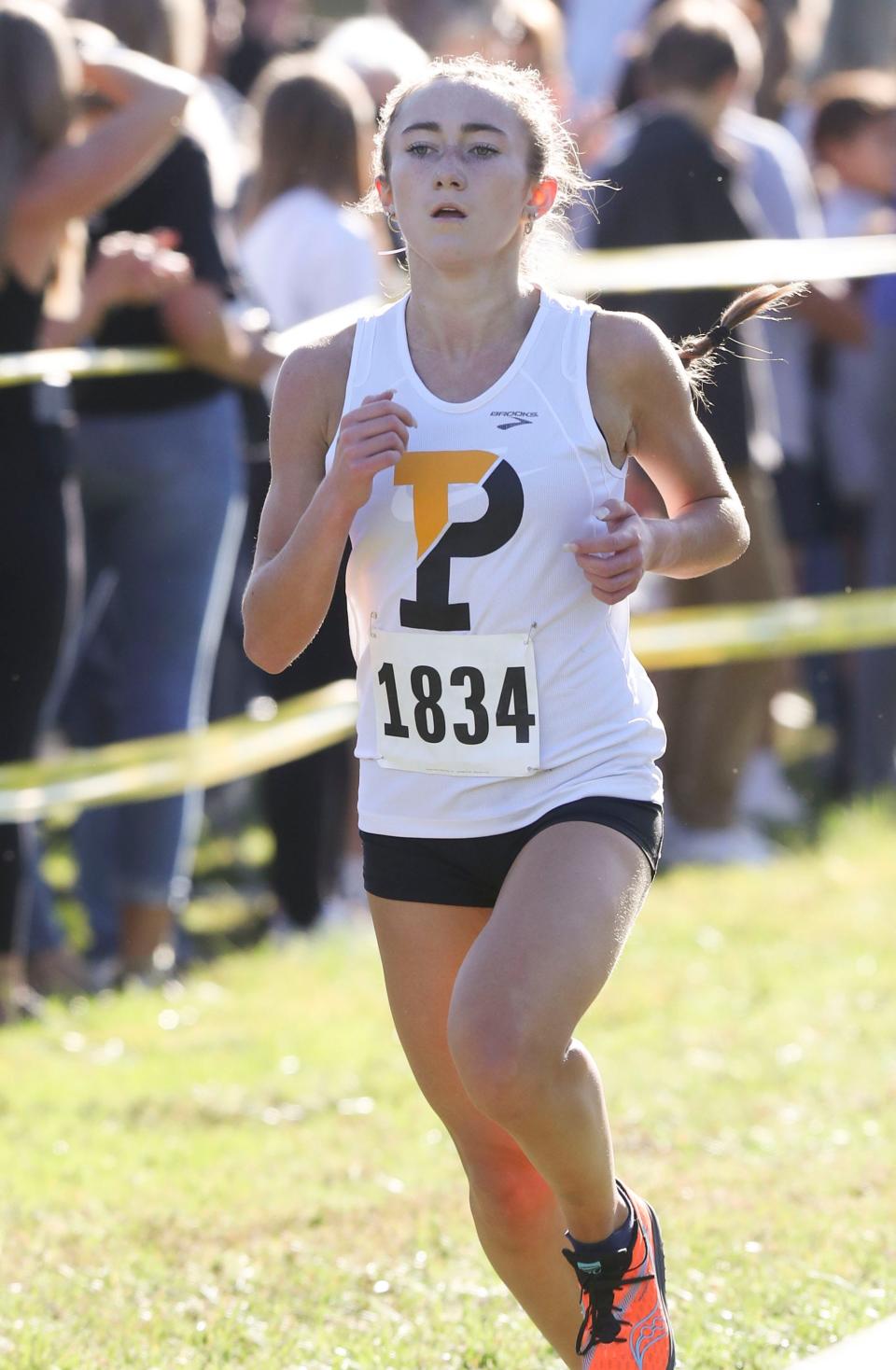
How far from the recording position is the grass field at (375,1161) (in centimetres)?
353

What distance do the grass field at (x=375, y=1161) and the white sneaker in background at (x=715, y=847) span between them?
2.23ft

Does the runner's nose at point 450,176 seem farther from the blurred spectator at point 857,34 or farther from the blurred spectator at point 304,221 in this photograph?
the blurred spectator at point 857,34

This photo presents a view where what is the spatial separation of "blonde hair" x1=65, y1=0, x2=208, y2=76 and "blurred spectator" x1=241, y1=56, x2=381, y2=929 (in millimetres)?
356

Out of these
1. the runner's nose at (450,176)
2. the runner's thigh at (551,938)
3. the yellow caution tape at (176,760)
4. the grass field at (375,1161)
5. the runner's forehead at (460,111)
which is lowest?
the grass field at (375,1161)

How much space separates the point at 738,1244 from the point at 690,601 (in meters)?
4.00

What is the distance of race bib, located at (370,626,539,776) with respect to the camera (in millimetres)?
2957

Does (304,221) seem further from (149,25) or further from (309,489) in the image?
(309,489)

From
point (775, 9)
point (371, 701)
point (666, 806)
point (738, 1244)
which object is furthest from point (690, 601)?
point (371, 701)

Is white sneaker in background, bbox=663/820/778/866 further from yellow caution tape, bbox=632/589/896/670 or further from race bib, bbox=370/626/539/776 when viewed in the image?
race bib, bbox=370/626/539/776

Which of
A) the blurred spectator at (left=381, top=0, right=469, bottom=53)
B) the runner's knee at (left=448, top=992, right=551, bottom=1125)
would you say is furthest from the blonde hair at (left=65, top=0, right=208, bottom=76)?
the runner's knee at (left=448, top=992, right=551, bottom=1125)

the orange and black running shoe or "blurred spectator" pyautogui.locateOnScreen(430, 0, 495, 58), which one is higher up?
"blurred spectator" pyautogui.locateOnScreen(430, 0, 495, 58)

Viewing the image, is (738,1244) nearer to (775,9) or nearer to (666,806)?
(666,806)

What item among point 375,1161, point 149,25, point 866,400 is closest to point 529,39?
point 866,400

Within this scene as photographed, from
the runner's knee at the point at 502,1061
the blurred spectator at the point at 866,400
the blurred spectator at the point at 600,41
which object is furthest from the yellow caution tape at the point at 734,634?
the runner's knee at the point at 502,1061
